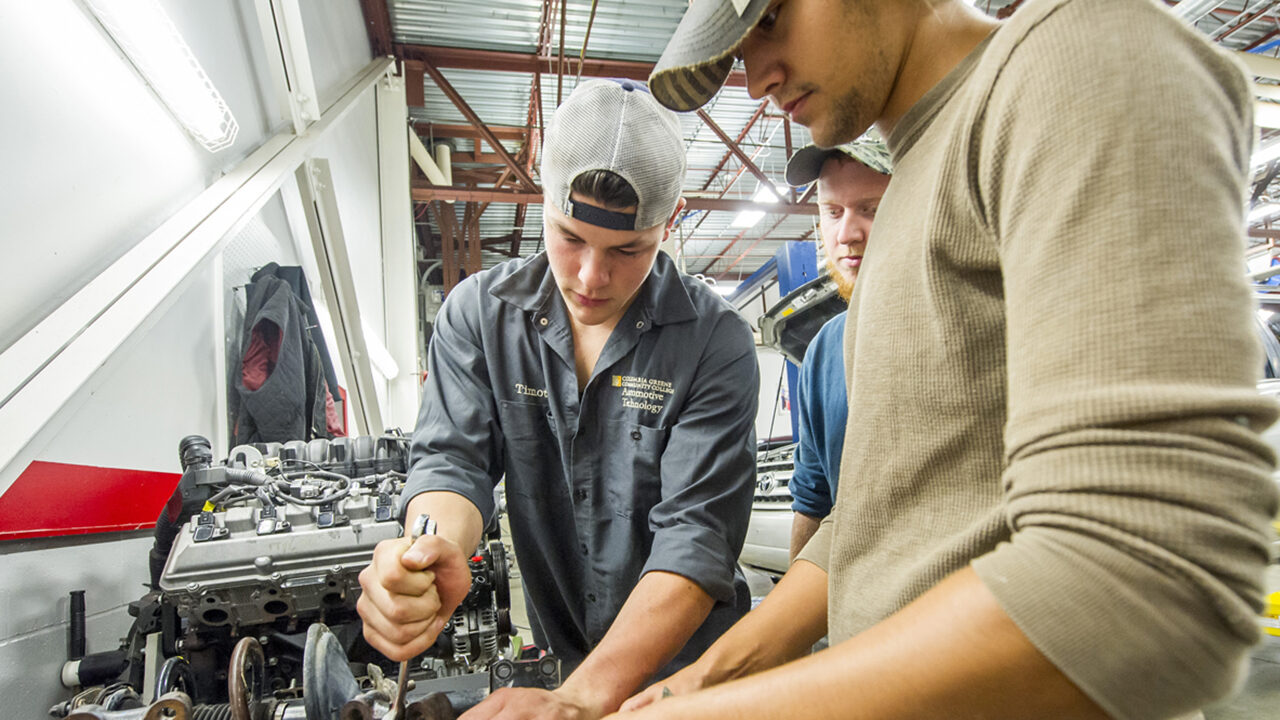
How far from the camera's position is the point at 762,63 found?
772 mm

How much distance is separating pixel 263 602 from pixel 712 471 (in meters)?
1.04

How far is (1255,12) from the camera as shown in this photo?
537cm

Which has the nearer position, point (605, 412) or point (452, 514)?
point (452, 514)

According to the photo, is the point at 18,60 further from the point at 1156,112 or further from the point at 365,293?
the point at 365,293

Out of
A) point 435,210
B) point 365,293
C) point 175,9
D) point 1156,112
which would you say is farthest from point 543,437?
point 435,210

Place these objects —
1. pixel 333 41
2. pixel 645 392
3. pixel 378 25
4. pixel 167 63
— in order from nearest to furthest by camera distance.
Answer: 1. pixel 645 392
2. pixel 167 63
3. pixel 333 41
4. pixel 378 25

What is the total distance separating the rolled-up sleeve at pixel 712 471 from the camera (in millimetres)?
1200

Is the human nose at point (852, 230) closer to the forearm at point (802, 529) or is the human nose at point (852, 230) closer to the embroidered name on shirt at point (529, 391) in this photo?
the forearm at point (802, 529)

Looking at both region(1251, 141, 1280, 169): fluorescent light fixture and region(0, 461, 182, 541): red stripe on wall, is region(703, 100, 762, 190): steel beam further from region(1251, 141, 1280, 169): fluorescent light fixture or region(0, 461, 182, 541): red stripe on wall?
region(0, 461, 182, 541): red stripe on wall

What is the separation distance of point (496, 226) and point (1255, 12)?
883 centimetres

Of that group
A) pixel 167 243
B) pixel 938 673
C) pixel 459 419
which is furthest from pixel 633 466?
pixel 167 243

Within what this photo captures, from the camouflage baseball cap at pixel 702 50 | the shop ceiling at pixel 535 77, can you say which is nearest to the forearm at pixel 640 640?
the camouflage baseball cap at pixel 702 50

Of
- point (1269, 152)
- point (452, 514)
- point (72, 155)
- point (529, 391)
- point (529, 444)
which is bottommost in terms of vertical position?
point (452, 514)

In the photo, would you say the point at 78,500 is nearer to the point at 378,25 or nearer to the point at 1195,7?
the point at 378,25
